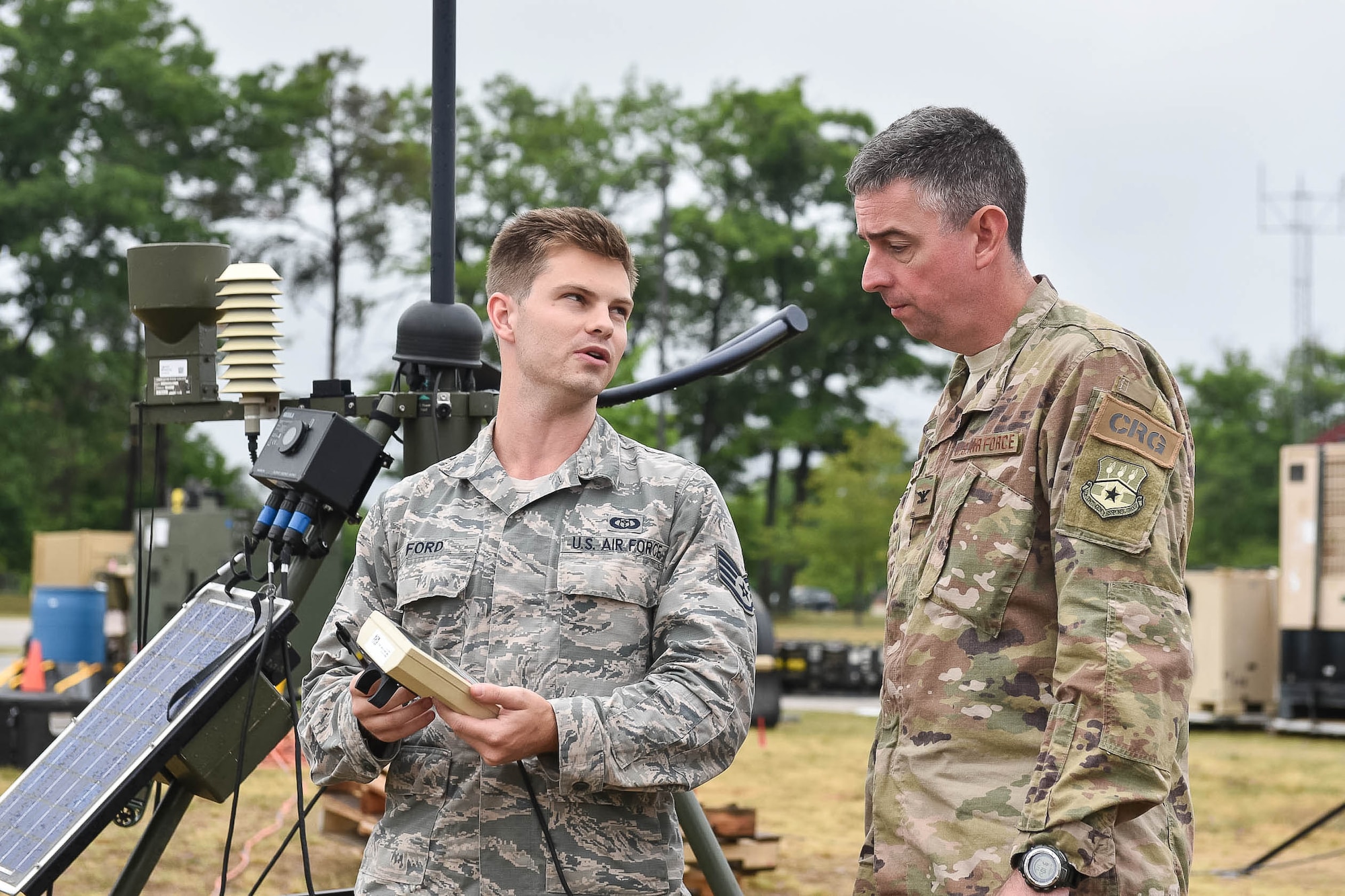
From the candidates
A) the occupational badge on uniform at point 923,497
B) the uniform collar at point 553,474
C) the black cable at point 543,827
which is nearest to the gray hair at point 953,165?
→ the occupational badge on uniform at point 923,497

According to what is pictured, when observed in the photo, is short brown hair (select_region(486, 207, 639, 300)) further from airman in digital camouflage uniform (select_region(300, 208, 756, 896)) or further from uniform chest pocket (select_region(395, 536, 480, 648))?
uniform chest pocket (select_region(395, 536, 480, 648))

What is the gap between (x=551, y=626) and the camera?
2.45 metres

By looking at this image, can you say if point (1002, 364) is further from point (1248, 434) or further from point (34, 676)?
point (1248, 434)

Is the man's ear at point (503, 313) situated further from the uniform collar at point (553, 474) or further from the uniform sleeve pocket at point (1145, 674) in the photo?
the uniform sleeve pocket at point (1145, 674)

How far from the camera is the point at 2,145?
110 feet

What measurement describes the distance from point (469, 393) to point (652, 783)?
5.36 feet

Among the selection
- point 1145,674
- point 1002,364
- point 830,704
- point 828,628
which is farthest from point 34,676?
point 828,628

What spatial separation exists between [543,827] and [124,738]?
128cm

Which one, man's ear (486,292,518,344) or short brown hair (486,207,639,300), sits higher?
short brown hair (486,207,639,300)

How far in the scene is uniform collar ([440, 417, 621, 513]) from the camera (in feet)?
→ 8.38

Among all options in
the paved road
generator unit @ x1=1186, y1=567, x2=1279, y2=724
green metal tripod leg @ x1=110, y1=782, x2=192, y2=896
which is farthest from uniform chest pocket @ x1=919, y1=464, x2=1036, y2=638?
generator unit @ x1=1186, y1=567, x2=1279, y2=724

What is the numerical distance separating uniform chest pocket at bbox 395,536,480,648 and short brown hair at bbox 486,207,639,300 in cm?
48

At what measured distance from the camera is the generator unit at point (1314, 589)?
14.1 meters

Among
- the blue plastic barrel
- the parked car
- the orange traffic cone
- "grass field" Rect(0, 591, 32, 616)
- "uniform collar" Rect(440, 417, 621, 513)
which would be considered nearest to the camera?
"uniform collar" Rect(440, 417, 621, 513)
